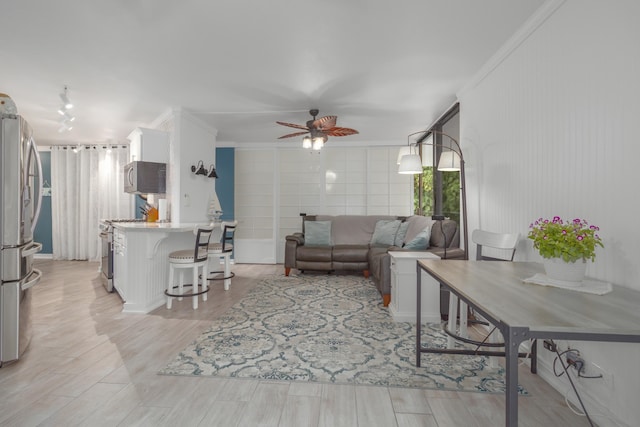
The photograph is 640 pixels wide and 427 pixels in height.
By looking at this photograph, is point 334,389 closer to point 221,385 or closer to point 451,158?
point 221,385

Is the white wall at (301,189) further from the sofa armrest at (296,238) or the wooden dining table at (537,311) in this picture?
the wooden dining table at (537,311)

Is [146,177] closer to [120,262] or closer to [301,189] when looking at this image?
Result: [120,262]

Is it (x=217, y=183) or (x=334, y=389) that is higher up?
(x=217, y=183)

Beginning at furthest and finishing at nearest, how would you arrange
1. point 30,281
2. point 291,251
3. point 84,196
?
point 84,196 < point 291,251 < point 30,281

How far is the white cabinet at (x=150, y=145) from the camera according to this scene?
4.04 metres

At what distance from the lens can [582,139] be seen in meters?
1.70

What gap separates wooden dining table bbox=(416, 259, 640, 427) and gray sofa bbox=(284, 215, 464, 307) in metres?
2.10

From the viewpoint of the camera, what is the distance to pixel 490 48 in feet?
8.29

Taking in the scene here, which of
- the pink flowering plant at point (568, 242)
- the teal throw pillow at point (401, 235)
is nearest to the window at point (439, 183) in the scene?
the teal throw pillow at point (401, 235)

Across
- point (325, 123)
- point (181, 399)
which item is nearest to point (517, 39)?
point (325, 123)

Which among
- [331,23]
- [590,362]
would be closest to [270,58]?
[331,23]

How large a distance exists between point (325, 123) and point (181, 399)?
296cm

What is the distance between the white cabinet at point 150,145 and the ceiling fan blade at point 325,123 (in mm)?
2254

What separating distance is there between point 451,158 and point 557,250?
2.17 m
